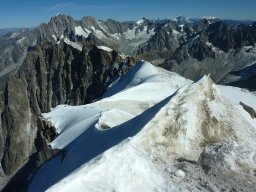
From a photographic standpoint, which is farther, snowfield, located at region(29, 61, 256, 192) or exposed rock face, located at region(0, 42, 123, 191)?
exposed rock face, located at region(0, 42, 123, 191)

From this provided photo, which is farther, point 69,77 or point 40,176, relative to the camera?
point 69,77

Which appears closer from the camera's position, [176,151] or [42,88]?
[176,151]

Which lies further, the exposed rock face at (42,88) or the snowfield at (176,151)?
the exposed rock face at (42,88)

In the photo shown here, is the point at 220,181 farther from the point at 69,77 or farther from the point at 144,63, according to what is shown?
the point at 69,77

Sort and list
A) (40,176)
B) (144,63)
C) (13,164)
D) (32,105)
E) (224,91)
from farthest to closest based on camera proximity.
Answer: (32,105) → (13,164) → (144,63) → (224,91) → (40,176)

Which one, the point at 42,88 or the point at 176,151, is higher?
the point at 176,151

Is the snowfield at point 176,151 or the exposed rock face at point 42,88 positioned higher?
the snowfield at point 176,151

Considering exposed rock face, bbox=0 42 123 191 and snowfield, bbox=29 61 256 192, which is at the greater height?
snowfield, bbox=29 61 256 192

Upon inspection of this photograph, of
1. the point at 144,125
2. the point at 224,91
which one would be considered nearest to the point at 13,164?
the point at 224,91
